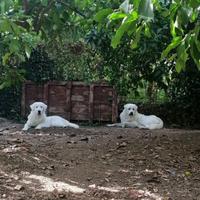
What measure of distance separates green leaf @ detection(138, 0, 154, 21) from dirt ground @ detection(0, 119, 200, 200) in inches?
108

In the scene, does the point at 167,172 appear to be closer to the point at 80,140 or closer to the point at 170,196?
the point at 170,196

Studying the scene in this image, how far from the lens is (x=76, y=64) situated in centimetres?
1251

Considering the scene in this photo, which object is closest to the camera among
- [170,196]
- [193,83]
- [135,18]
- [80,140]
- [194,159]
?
[135,18]

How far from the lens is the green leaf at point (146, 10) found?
6.20ft

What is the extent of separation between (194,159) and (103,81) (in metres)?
5.78

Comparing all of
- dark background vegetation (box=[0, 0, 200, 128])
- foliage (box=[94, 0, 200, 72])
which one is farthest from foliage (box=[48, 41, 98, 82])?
foliage (box=[94, 0, 200, 72])

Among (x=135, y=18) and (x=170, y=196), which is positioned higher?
(x=135, y=18)

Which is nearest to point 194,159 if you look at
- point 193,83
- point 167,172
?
point 167,172

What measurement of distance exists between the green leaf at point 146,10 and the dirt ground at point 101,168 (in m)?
2.73

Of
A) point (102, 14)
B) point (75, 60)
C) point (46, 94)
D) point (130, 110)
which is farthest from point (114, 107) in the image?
point (102, 14)

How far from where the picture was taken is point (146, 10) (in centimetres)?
191

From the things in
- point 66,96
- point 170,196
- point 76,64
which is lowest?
point 170,196

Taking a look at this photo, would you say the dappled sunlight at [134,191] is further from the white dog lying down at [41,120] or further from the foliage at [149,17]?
the white dog lying down at [41,120]

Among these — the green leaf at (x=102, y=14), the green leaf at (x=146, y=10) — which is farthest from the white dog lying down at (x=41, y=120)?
the green leaf at (x=146, y=10)
